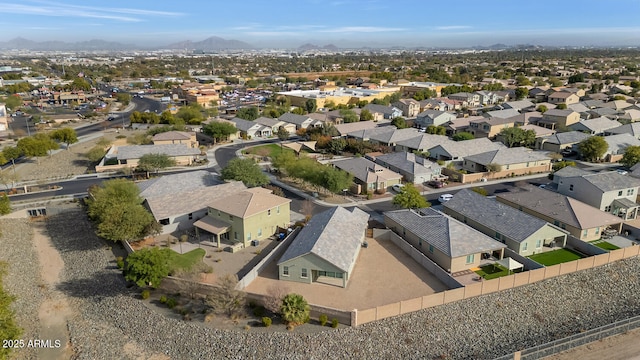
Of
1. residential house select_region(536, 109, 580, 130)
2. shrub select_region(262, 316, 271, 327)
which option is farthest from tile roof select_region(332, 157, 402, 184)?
residential house select_region(536, 109, 580, 130)

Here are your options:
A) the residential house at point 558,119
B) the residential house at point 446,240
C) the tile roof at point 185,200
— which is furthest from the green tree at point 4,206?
the residential house at point 558,119

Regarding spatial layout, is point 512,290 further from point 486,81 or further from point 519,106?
point 486,81

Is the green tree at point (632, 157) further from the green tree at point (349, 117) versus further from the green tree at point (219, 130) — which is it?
the green tree at point (219, 130)

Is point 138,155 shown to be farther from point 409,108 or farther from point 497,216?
point 409,108

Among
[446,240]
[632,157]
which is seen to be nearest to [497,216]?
[446,240]

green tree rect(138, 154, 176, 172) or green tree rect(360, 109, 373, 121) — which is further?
green tree rect(360, 109, 373, 121)

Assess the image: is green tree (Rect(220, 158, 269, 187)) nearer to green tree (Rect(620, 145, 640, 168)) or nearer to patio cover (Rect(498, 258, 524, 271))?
patio cover (Rect(498, 258, 524, 271))
